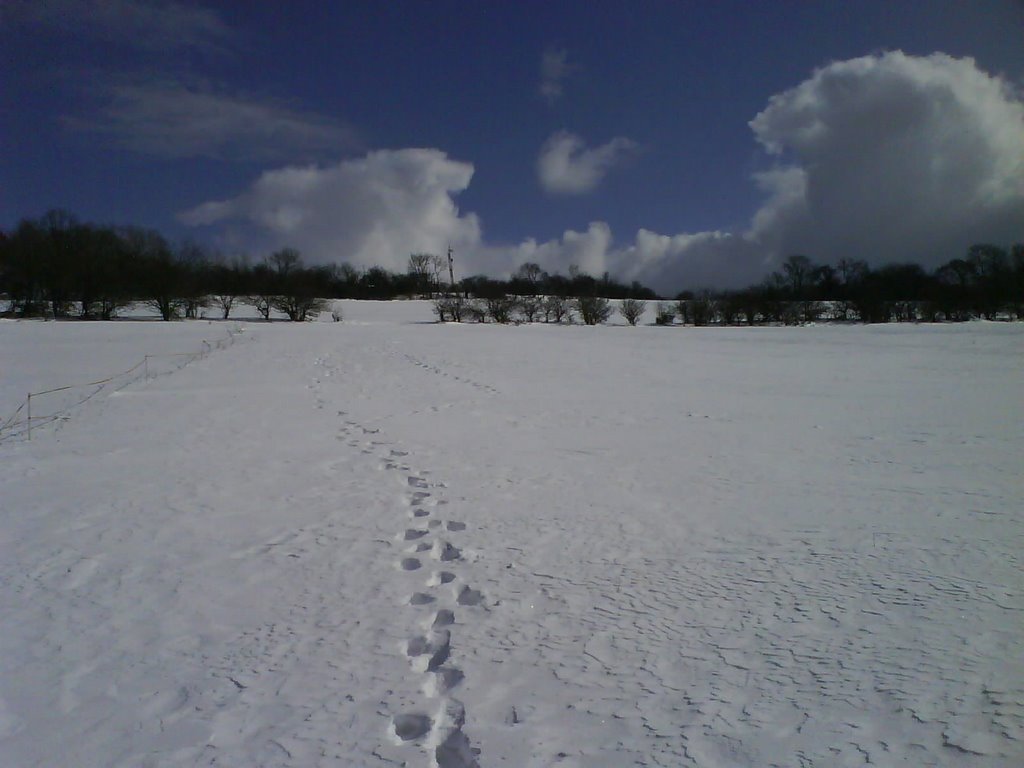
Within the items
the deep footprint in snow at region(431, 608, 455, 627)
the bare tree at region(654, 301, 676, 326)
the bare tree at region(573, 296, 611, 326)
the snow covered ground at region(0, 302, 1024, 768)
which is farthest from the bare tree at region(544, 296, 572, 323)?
the deep footprint in snow at region(431, 608, 455, 627)

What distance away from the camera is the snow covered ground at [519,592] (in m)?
2.95

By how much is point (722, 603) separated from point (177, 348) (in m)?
31.1

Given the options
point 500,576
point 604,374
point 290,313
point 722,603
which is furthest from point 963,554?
point 290,313

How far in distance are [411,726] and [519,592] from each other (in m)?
1.52

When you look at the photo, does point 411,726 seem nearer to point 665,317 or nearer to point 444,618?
point 444,618

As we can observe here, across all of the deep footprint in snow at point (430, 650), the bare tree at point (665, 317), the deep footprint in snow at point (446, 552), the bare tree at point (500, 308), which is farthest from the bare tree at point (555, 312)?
the deep footprint in snow at point (430, 650)

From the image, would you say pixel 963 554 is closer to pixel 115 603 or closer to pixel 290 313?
pixel 115 603

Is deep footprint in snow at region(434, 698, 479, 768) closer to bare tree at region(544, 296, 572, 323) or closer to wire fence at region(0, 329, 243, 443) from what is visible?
wire fence at region(0, 329, 243, 443)

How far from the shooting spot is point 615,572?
15.5 ft

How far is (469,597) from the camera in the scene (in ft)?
14.4

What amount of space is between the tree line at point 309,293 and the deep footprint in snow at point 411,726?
53846 mm

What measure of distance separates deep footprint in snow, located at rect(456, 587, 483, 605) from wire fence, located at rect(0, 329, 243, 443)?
10.2m

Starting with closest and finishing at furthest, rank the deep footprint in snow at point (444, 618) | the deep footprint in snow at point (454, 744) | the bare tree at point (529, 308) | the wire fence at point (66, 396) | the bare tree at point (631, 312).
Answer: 1. the deep footprint in snow at point (454, 744)
2. the deep footprint in snow at point (444, 618)
3. the wire fence at point (66, 396)
4. the bare tree at point (631, 312)
5. the bare tree at point (529, 308)

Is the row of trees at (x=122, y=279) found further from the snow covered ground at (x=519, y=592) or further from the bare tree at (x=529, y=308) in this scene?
the snow covered ground at (x=519, y=592)
